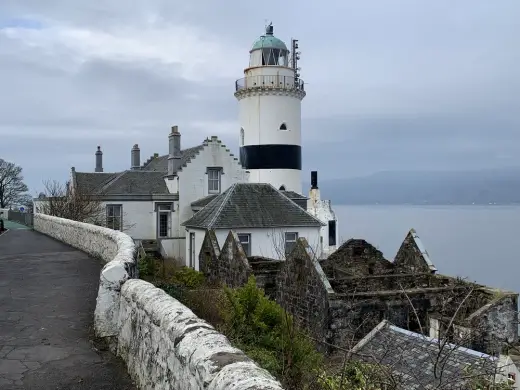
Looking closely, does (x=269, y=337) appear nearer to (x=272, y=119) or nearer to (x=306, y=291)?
(x=306, y=291)

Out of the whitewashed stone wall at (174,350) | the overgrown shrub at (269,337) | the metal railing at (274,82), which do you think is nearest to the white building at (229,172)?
the metal railing at (274,82)

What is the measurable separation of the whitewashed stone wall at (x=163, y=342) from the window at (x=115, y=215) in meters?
29.6

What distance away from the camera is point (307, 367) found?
914 centimetres

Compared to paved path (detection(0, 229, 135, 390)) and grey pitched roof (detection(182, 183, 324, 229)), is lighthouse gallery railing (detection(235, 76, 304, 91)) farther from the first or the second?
paved path (detection(0, 229, 135, 390))

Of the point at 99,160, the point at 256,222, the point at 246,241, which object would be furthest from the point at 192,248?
the point at 99,160

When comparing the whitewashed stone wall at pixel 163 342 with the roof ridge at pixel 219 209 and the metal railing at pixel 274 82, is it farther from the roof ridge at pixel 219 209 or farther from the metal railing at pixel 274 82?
the metal railing at pixel 274 82

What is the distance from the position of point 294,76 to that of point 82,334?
3794 centimetres

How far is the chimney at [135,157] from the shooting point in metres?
51.7

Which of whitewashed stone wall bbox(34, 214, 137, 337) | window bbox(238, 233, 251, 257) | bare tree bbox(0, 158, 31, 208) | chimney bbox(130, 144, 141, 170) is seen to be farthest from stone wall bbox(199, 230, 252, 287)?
bare tree bbox(0, 158, 31, 208)

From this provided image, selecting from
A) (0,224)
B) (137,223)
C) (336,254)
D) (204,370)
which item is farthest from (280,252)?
(204,370)

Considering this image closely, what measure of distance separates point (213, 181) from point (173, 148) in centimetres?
402

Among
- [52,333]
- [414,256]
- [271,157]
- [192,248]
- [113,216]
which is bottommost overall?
[192,248]

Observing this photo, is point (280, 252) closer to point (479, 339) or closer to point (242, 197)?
point (242, 197)

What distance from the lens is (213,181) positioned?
3938 centimetres
